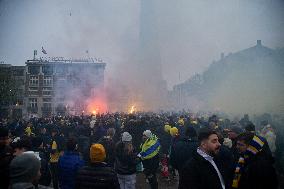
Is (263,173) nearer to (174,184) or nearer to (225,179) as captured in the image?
(225,179)

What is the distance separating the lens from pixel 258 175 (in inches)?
154

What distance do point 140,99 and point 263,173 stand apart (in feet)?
212

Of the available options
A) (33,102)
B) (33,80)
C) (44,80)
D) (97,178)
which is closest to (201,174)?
(97,178)

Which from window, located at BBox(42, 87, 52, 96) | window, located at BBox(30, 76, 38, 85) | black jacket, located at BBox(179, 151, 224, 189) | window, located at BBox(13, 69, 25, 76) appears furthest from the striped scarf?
window, located at BBox(13, 69, 25, 76)

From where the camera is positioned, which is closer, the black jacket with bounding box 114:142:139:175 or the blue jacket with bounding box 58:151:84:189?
the blue jacket with bounding box 58:151:84:189

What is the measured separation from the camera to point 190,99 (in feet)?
239

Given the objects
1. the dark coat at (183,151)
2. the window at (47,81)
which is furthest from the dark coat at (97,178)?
the window at (47,81)

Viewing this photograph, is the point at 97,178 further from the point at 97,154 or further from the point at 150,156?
the point at 150,156

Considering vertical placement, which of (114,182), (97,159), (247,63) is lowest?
(114,182)

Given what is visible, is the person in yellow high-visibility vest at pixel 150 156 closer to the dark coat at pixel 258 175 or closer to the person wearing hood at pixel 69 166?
the person wearing hood at pixel 69 166

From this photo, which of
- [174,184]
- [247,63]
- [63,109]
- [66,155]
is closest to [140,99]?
[63,109]

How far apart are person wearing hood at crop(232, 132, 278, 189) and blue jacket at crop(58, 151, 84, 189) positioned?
293 centimetres

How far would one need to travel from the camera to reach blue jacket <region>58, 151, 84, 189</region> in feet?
18.2

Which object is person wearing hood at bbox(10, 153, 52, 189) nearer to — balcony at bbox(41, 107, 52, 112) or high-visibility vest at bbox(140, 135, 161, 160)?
high-visibility vest at bbox(140, 135, 161, 160)
